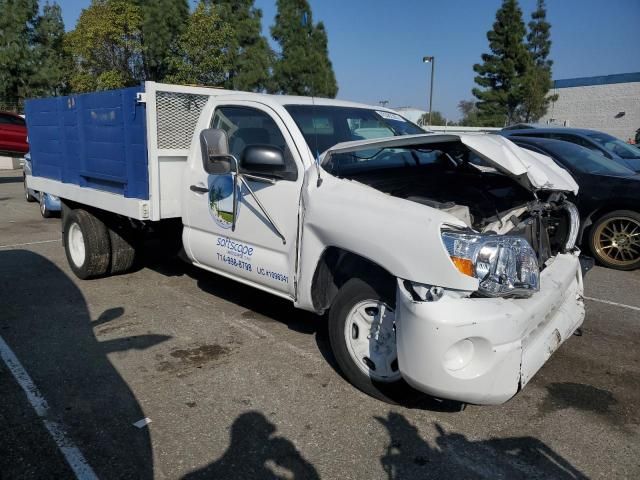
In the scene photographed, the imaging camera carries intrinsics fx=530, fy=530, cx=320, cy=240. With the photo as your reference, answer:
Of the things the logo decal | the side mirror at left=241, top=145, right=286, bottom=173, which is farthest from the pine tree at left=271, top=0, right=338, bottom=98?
the side mirror at left=241, top=145, right=286, bottom=173

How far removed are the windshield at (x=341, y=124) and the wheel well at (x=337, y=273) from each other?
850mm

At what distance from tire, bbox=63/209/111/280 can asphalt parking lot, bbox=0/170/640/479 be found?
2.46ft

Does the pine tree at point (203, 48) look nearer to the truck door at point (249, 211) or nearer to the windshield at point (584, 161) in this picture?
the windshield at point (584, 161)

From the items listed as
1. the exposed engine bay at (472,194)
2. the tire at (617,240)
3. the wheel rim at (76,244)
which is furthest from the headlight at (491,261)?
the tire at (617,240)

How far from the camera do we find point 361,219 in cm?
320

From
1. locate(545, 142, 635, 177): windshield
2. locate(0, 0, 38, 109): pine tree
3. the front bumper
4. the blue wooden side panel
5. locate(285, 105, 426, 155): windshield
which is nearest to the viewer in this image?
the front bumper

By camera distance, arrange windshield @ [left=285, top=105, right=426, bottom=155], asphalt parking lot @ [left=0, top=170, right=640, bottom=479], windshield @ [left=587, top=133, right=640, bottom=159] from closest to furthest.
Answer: asphalt parking lot @ [left=0, top=170, right=640, bottom=479], windshield @ [left=285, top=105, right=426, bottom=155], windshield @ [left=587, top=133, right=640, bottom=159]

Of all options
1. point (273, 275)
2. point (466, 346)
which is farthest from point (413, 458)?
point (273, 275)

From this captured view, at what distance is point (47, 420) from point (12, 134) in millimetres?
17119

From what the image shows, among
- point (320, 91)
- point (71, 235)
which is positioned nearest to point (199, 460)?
point (71, 235)

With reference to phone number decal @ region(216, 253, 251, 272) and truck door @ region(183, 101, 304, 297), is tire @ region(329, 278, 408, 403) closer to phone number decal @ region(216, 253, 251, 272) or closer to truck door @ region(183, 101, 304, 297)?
truck door @ region(183, 101, 304, 297)

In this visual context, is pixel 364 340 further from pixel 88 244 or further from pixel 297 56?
pixel 297 56

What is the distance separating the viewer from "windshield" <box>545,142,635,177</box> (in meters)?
7.59

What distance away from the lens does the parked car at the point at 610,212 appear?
7133mm
